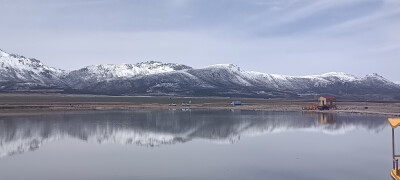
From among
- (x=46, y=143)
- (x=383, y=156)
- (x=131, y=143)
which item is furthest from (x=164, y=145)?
(x=383, y=156)

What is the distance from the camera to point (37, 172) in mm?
25891

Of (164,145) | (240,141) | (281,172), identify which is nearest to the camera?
(281,172)

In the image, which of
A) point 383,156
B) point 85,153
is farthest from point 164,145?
point 383,156

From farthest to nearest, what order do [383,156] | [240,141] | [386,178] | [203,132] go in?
1. [203,132]
2. [240,141]
3. [383,156]
4. [386,178]

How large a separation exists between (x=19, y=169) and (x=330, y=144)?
2789cm

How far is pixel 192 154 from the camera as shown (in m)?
33.6

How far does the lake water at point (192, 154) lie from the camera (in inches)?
1012

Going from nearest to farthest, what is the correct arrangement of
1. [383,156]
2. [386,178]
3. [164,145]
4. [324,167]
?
[386,178]
[324,167]
[383,156]
[164,145]

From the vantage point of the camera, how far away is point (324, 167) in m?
27.9

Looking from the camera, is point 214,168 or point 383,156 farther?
point 383,156

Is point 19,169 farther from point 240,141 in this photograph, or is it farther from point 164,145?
point 240,141

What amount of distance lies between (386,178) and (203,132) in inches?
1161

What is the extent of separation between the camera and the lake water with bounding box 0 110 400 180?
2570 centimetres

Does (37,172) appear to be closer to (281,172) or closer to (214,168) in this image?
(214,168)
